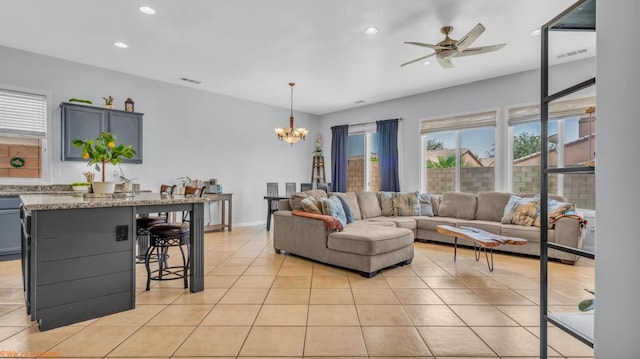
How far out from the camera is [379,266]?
3375 mm

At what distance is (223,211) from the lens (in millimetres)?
6145

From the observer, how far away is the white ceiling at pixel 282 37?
10.4 feet

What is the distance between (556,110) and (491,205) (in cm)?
174

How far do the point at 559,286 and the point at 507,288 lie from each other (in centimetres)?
54

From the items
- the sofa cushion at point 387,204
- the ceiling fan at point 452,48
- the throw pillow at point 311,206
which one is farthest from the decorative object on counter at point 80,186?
the sofa cushion at point 387,204

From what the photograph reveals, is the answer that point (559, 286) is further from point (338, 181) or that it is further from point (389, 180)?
point (338, 181)

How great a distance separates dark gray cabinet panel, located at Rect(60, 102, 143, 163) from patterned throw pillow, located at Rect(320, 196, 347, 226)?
3326 mm

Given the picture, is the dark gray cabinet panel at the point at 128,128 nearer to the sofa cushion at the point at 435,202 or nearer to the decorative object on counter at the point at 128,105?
the decorative object on counter at the point at 128,105

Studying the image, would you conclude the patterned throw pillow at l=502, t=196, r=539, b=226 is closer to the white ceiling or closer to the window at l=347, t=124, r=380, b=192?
the white ceiling

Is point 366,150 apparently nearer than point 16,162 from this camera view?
No

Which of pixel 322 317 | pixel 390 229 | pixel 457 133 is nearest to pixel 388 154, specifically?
pixel 457 133

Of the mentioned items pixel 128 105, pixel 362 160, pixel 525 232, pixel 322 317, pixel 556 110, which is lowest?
pixel 322 317

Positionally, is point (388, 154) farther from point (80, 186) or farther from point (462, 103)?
point (80, 186)

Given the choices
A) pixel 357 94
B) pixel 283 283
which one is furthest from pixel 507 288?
pixel 357 94
